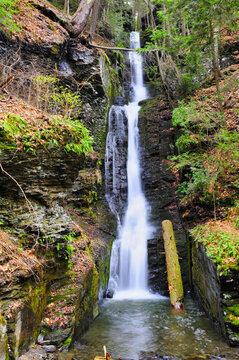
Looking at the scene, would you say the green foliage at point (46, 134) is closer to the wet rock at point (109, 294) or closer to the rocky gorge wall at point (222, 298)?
the rocky gorge wall at point (222, 298)

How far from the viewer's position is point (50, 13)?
12.0 meters

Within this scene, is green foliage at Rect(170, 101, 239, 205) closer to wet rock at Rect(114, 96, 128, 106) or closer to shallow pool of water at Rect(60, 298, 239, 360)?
shallow pool of water at Rect(60, 298, 239, 360)

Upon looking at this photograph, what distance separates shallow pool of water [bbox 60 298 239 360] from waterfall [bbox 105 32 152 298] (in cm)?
155

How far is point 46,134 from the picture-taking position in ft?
16.1

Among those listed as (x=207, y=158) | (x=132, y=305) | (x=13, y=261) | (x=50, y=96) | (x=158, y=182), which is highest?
(x=50, y=96)

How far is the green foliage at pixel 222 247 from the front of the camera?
16.1 feet

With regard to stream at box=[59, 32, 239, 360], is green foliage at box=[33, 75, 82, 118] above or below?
above

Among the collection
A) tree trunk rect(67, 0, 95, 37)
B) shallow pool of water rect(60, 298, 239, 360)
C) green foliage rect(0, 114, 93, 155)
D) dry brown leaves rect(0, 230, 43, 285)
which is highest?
tree trunk rect(67, 0, 95, 37)

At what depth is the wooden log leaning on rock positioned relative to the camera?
7.20 meters

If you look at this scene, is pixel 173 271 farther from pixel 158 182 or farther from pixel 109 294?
pixel 158 182

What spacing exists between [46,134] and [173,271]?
5840 mm

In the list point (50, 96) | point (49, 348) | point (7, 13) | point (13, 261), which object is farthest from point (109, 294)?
point (7, 13)

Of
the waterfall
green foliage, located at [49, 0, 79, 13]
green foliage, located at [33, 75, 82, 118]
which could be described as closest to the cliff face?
green foliage, located at [33, 75, 82, 118]

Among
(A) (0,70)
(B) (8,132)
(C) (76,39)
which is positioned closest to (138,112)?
(C) (76,39)
